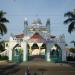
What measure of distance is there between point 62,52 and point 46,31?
612 centimetres

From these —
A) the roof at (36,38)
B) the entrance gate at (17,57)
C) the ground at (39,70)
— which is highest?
the roof at (36,38)

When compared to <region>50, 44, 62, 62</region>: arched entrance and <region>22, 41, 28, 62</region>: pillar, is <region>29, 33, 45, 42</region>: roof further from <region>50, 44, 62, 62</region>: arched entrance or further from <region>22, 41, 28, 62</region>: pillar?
<region>50, 44, 62, 62</region>: arched entrance

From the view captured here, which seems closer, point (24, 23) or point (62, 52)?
point (62, 52)

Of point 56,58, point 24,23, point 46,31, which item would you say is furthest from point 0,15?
point 56,58

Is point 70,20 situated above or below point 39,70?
above

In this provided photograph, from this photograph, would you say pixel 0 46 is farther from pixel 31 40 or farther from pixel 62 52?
pixel 62 52

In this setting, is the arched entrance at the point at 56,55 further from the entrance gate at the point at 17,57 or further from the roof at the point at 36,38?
the entrance gate at the point at 17,57

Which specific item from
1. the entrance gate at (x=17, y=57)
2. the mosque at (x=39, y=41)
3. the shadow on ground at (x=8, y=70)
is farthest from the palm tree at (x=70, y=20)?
the shadow on ground at (x=8, y=70)

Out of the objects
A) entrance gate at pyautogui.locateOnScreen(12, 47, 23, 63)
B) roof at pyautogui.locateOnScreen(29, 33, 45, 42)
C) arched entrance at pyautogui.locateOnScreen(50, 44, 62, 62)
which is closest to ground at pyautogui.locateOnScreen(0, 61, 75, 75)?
arched entrance at pyautogui.locateOnScreen(50, 44, 62, 62)

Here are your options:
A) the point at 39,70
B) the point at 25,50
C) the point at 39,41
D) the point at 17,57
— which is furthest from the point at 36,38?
the point at 39,70

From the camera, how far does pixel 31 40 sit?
52312 mm

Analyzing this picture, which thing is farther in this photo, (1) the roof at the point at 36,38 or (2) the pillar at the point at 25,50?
(1) the roof at the point at 36,38

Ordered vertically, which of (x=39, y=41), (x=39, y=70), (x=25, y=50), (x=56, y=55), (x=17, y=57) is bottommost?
(x=39, y=70)

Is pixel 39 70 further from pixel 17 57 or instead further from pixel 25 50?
pixel 17 57
